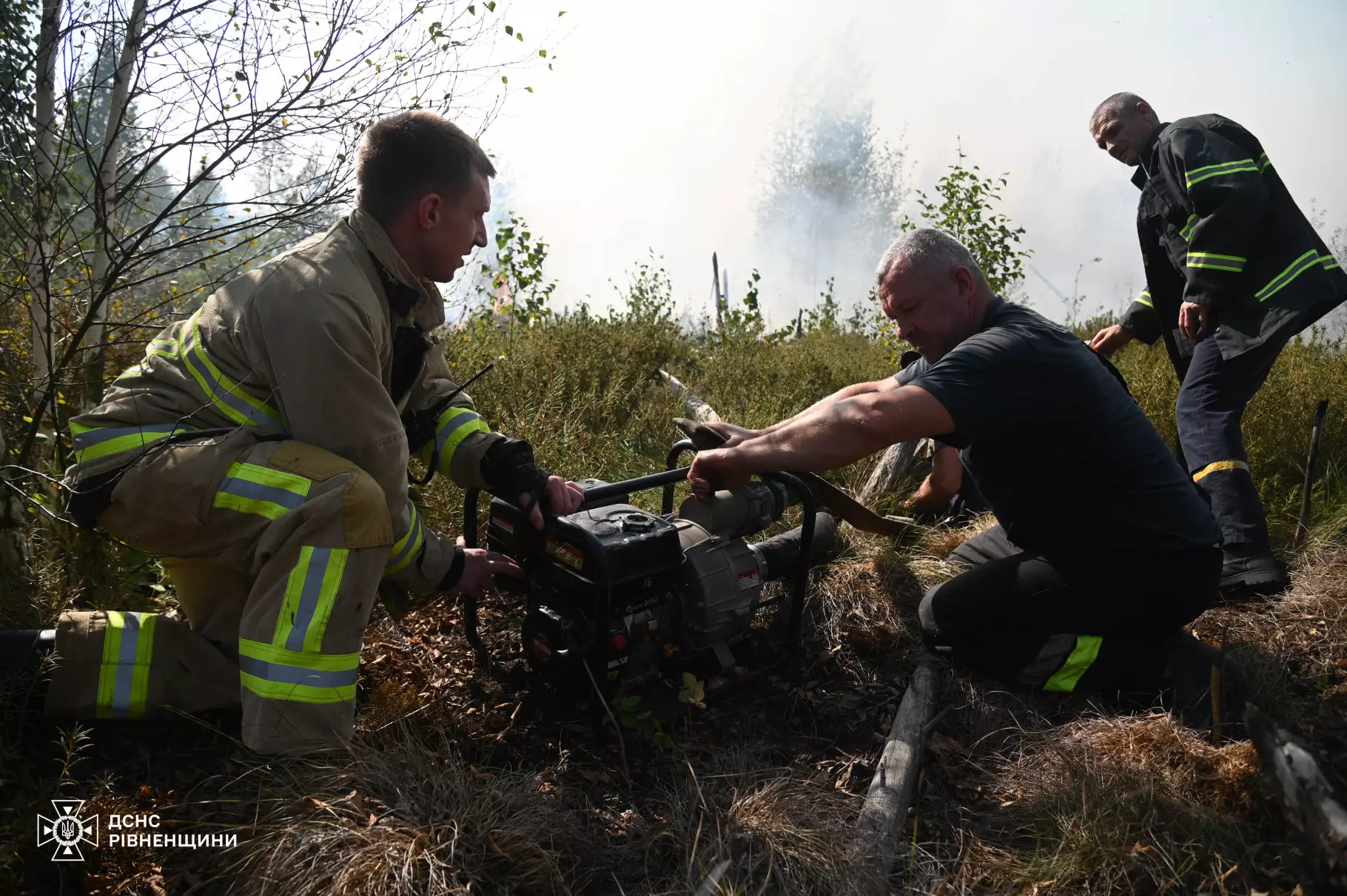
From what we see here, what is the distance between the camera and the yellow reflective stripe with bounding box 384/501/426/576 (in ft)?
8.71

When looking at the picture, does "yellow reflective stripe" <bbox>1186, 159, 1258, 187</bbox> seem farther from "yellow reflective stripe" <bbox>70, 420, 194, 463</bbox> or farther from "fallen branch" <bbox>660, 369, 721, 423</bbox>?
"yellow reflective stripe" <bbox>70, 420, 194, 463</bbox>

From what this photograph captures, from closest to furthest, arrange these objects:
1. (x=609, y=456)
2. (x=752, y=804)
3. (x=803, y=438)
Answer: (x=752, y=804)
(x=803, y=438)
(x=609, y=456)

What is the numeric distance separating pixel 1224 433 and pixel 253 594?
4307 mm

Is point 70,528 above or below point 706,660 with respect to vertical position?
above

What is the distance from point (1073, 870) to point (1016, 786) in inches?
19.4

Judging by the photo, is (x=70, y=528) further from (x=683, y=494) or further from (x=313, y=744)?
(x=683, y=494)

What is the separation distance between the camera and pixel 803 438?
2.90 m

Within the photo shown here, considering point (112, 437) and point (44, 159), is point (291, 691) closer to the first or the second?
point (112, 437)

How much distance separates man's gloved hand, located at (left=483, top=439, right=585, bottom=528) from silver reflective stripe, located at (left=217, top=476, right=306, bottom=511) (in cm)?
74

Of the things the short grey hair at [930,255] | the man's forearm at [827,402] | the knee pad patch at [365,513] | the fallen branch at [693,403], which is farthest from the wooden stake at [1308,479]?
the knee pad patch at [365,513]

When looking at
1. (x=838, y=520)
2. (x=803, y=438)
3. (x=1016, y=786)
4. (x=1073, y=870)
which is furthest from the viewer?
(x=838, y=520)

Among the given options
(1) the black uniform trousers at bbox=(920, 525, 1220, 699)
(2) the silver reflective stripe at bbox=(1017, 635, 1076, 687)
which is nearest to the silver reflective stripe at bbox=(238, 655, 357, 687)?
(1) the black uniform trousers at bbox=(920, 525, 1220, 699)

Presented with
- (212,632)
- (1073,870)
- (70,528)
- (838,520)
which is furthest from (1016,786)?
(70,528)

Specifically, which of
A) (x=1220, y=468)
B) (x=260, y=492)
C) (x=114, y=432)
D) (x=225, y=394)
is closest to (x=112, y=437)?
(x=114, y=432)
